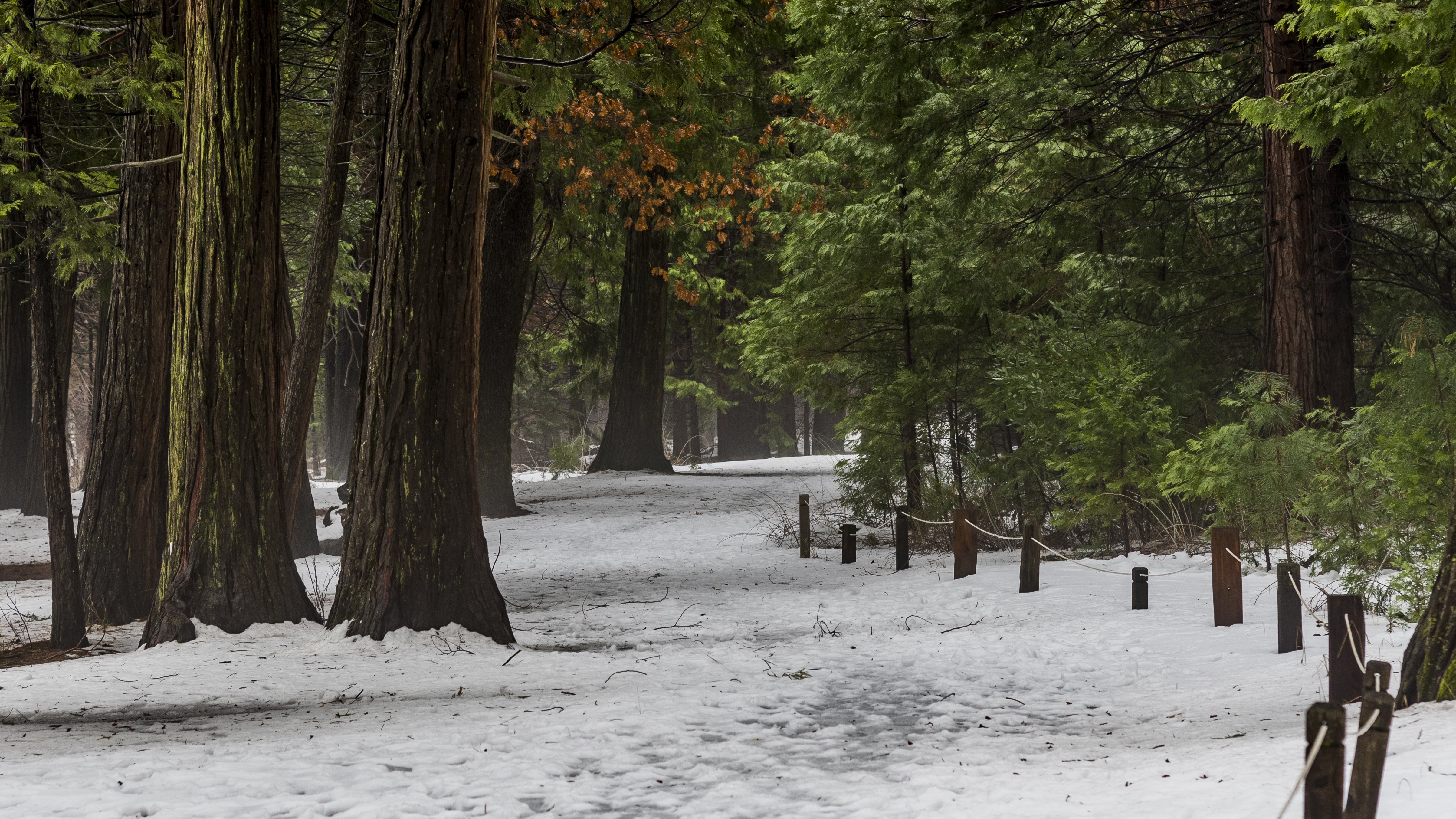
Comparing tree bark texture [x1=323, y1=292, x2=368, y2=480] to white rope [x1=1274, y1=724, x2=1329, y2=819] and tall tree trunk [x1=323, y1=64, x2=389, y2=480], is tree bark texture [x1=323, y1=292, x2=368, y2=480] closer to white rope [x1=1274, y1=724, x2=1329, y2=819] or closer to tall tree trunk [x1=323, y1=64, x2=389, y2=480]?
tall tree trunk [x1=323, y1=64, x2=389, y2=480]

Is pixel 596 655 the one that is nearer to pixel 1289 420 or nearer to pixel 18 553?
pixel 1289 420

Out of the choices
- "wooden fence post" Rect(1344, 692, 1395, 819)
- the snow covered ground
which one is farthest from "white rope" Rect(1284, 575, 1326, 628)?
"wooden fence post" Rect(1344, 692, 1395, 819)

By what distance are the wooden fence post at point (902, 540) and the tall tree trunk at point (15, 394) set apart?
14846 millimetres

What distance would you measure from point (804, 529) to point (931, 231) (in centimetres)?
411

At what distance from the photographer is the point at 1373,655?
6445mm

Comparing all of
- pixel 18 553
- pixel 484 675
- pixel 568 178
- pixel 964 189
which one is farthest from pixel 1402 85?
pixel 18 553

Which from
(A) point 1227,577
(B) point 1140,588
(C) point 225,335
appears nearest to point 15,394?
(C) point 225,335

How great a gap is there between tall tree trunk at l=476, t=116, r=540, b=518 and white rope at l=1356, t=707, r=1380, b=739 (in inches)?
565

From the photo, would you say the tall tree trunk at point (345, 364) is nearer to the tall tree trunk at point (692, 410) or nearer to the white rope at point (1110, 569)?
the tall tree trunk at point (692, 410)

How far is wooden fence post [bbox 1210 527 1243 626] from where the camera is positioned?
8.06 m

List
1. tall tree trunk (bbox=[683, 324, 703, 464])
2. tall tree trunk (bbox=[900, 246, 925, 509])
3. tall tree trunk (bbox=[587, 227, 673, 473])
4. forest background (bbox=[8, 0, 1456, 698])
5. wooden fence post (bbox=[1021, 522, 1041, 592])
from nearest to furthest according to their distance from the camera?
forest background (bbox=[8, 0, 1456, 698])
wooden fence post (bbox=[1021, 522, 1041, 592])
tall tree trunk (bbox=[900, 246, 925, 509])
tall tree trunk (bbox=[587, 227, 673, 473])
tall tree trunk (bbox=[683, 324, 703, 464])

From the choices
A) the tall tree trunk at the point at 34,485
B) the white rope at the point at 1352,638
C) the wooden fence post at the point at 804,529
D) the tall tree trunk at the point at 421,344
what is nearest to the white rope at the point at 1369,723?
the white rope at the point at 1352,638

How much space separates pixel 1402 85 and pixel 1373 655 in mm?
3828

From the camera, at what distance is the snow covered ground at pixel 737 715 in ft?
16.1
